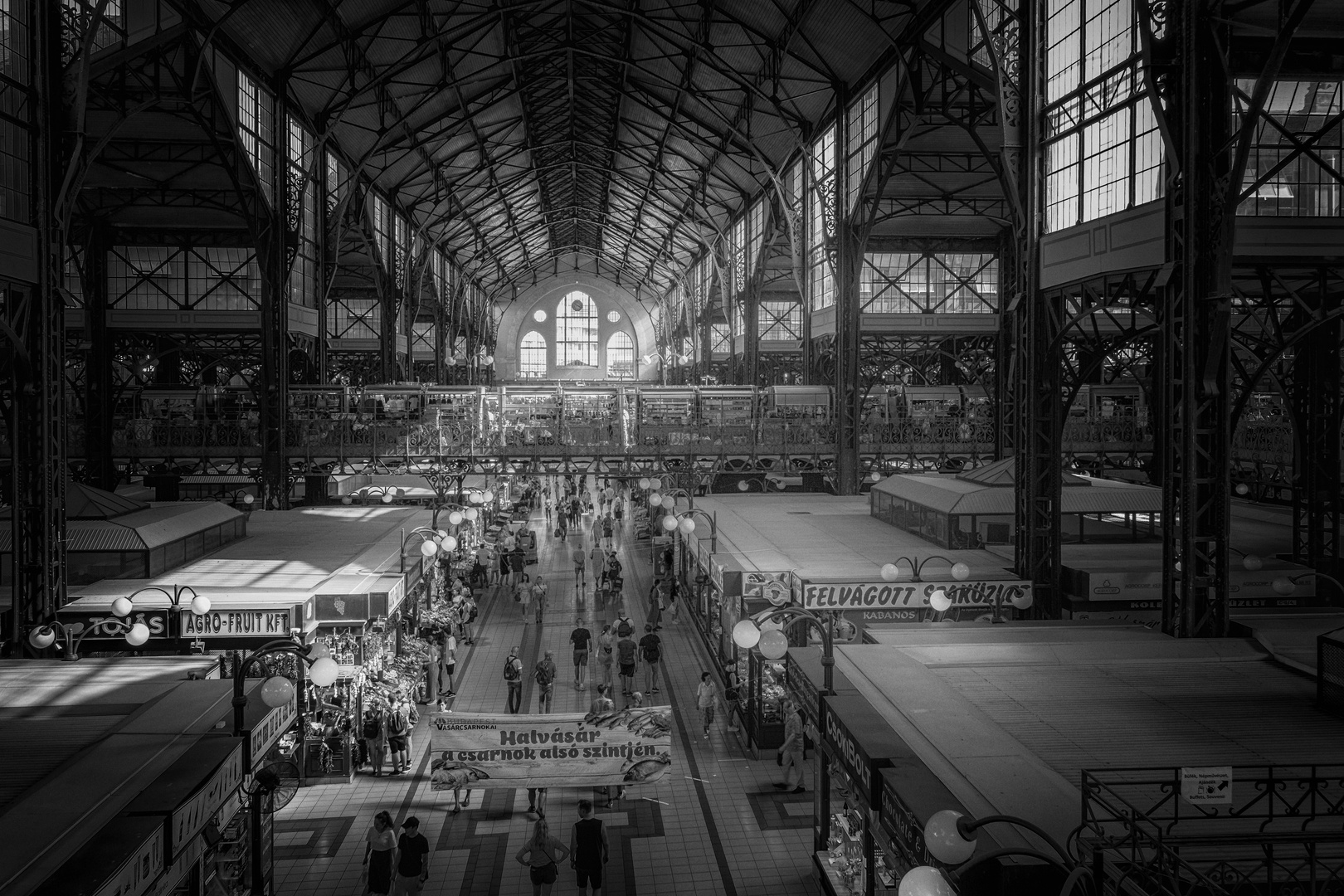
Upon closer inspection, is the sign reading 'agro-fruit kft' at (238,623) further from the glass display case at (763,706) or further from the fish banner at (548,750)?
the glass display case at (763,706)

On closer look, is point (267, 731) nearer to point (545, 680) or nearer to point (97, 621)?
point (97, 621)

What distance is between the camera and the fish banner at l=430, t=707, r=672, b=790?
13047 millimetres

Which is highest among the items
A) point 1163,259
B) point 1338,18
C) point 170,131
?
point 170,131

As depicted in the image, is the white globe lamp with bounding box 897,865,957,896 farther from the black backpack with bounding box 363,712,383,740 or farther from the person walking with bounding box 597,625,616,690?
the person walking with bounding box 597,625,616,690

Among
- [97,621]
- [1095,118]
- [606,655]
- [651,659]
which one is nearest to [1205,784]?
[1095,118]

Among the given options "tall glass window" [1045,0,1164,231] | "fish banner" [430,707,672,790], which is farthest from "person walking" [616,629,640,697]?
"tall glass window" [1045,0,1164,231]

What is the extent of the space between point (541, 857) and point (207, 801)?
13.0 ft

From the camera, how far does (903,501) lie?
27.1m

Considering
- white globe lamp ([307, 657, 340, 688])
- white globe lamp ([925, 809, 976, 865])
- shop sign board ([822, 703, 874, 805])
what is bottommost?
shop sign board ([822, 703, 874, 805])

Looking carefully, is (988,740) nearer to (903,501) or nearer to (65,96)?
(903,501)

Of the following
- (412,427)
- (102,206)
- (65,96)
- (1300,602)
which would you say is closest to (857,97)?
(412,427)

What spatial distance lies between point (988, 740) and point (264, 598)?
12979mm

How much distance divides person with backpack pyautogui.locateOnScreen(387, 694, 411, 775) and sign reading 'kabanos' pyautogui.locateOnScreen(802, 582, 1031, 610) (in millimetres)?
7565

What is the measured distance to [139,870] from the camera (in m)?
7.63
